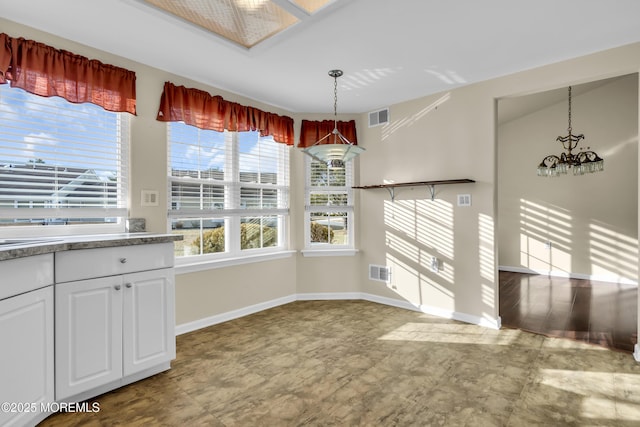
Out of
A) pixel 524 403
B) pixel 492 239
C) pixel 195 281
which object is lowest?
pixel 524 403

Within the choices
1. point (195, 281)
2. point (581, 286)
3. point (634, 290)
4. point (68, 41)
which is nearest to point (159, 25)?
point (68, 41)

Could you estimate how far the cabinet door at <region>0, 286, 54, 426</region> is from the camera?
1645mm

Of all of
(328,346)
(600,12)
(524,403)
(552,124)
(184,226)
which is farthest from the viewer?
(552,124)

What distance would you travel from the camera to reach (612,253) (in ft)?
18.6

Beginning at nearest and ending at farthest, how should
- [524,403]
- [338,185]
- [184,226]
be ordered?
[524,403]
[184,226]
[338,185]

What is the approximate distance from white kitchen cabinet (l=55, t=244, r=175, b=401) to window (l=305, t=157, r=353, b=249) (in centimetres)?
237

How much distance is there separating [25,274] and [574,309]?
5.27 meters

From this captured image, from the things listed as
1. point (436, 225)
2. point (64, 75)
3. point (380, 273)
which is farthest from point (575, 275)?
point (64, 75)

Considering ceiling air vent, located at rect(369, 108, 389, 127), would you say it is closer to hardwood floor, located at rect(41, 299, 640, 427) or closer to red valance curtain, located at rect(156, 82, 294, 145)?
red valance curtain, located at rect(156, 82, 294, 145)

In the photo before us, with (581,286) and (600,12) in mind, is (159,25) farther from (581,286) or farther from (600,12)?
(581,286)

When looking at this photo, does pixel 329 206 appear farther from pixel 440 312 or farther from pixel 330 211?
pixel 440 312

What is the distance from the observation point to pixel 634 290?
510 centimetres

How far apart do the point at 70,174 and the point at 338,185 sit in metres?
2.97

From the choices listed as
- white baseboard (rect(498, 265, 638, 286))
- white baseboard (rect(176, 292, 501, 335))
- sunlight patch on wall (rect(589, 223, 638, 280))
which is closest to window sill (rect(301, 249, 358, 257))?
white baseboard (rect(176, 292, 501, 335))
